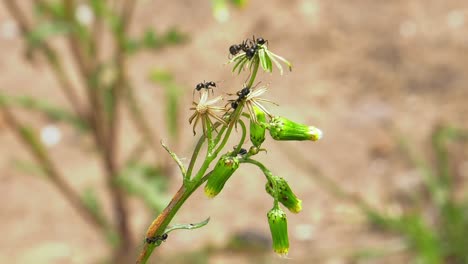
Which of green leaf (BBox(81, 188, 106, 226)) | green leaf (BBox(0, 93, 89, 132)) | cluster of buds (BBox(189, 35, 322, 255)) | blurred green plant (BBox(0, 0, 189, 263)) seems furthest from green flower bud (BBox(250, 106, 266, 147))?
green leaf (BBox(81, 188, 106, 226))

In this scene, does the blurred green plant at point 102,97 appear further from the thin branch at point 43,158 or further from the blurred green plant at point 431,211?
the blurred green plant at point 431,211

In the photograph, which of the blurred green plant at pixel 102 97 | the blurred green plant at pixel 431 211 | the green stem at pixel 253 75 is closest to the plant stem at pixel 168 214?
the green stem at pixel 253 75

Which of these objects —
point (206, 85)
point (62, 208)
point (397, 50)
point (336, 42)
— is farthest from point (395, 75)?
point (206, 85)

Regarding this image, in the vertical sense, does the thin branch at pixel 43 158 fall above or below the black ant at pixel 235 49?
above

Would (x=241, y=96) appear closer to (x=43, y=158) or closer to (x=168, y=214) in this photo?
(x=168, y=214)

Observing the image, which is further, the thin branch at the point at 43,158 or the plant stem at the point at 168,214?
the thin branch at the point at 43,158

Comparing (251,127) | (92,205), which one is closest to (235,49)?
(251,127)

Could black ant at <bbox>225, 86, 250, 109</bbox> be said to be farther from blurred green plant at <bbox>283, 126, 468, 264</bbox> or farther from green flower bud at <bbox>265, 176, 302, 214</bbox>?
blurred green plant at <bbox>283, 126, 468, 264</bbox>
